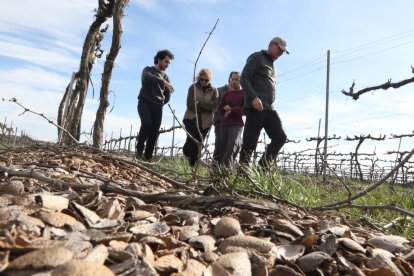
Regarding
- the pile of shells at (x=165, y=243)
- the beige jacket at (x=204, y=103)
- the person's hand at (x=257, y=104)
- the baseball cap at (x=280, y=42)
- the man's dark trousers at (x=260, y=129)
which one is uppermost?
the baseball cap at (x=280, y=42)

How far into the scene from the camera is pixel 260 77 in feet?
14.8

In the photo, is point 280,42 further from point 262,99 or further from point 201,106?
point 201,106

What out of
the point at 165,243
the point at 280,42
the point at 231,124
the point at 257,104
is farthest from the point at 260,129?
the point at 165,243

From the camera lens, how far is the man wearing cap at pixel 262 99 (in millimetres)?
4332

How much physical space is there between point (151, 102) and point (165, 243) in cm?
446

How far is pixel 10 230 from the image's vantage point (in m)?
1.04

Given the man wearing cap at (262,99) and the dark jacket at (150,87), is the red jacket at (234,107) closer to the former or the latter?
the man wearing cap at (262,99)

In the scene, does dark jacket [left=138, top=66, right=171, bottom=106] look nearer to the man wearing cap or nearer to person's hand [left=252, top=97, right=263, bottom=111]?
the man wearing cap

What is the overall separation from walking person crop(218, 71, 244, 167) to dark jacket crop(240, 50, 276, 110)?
1.37ft

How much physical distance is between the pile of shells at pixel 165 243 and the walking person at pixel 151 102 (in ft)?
A: 12.4

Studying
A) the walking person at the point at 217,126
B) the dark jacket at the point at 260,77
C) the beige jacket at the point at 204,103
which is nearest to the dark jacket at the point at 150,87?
the beige jacket at the point at 204,103

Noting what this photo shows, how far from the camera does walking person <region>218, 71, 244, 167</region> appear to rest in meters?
4.77

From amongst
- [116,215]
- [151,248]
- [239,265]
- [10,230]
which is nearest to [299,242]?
[239,265]

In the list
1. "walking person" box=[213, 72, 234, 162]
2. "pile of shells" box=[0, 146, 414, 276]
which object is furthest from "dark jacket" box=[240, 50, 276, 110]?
"pile of shells" box=[0, 146, 414, 276]
